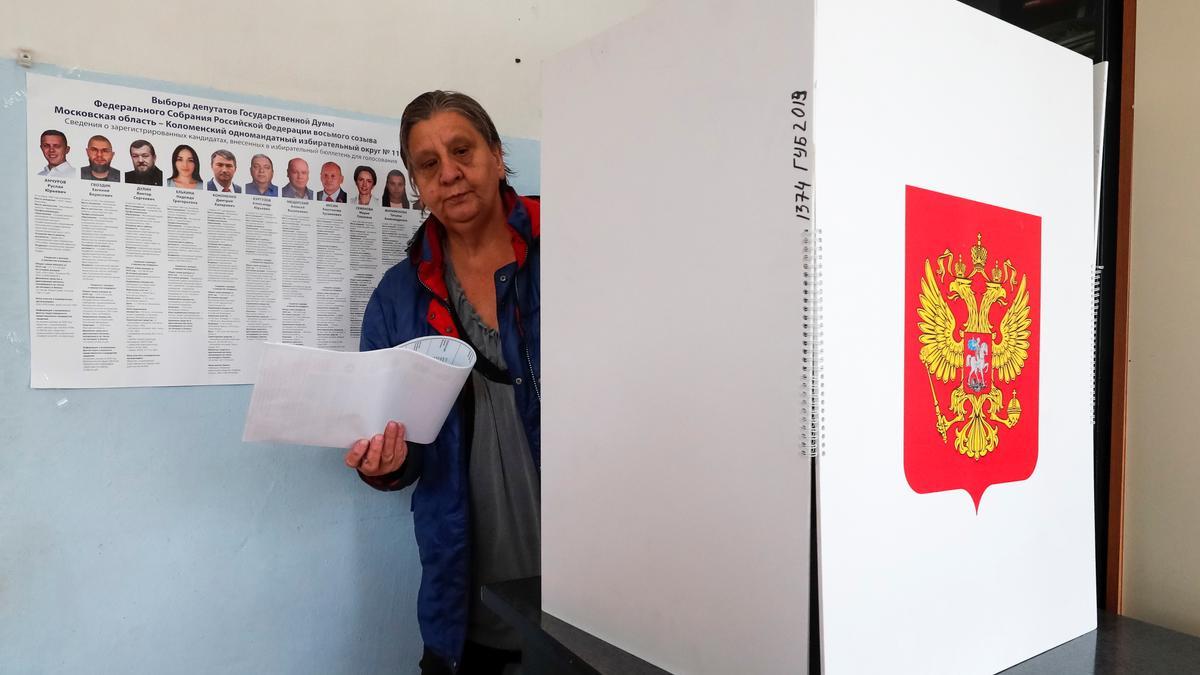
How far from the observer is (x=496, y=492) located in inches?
58.4

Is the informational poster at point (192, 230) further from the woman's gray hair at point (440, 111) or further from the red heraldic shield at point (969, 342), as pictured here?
the red heraldic shield at point (969, 342)

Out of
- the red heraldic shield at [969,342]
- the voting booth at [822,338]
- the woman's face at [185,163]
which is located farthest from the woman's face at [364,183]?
the red heraldic shield at [969,342]

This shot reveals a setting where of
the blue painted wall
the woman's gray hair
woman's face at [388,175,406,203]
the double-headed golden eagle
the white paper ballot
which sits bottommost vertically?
the blue painted wall

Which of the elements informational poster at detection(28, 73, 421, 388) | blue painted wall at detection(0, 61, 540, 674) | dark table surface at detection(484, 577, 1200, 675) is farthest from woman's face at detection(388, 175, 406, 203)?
dark table surface at detection(484, 577, 1200, 675)

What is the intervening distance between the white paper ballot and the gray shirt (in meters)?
0.24

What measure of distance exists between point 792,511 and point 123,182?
1.46m

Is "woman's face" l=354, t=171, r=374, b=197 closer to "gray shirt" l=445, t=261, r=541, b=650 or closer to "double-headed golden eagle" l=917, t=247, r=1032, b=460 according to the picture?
"gray shirt" l=445, t=261, r=541, b=650

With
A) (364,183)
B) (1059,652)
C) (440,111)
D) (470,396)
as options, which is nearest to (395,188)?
(364,183)

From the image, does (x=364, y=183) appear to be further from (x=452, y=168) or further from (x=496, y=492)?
(x=496, y=492)

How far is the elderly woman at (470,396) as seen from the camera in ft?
4.66

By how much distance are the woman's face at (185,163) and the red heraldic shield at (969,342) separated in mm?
1423

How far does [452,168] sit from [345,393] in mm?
564

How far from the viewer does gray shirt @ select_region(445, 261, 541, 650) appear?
147 centimetres

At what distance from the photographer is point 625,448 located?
2.22 feet
